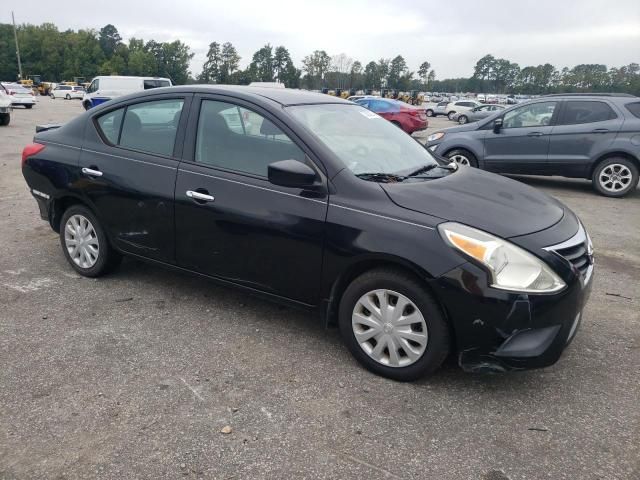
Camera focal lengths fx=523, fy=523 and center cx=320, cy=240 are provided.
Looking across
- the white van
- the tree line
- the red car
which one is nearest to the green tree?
the tree line

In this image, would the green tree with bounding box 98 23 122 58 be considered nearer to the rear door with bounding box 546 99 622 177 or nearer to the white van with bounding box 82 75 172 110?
the white van with bounding box 82 75 172 110

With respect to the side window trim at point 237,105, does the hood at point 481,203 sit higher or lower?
lower

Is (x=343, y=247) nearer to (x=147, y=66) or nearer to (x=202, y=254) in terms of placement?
(x=202, y=254)

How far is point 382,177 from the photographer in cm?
329

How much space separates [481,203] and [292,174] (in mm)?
1131

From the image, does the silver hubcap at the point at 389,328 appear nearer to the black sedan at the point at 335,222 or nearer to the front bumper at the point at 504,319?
the black sedan at the point at 335,222

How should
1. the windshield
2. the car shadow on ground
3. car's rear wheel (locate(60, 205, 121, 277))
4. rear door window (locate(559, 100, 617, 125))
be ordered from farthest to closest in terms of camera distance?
the car shadow on ground < rear door window (locate(559, 100, 617, 125)) < car's rear wheel (locate(60, 205, 121, 277)) < the windshield

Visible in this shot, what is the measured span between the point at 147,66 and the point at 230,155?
11045 cm

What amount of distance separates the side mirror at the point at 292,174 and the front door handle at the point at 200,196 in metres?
0.58

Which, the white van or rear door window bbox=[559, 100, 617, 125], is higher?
rear door window bbox=[559, 100, 617, 125]

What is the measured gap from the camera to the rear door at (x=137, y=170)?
3785 millimetres

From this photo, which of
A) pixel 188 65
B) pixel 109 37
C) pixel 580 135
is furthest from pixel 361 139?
pixel 109 37

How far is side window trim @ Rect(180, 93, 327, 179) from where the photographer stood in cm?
324

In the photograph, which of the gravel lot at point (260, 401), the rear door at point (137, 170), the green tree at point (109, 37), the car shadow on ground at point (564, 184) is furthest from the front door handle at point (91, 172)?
the green tree at point (109, 37)
